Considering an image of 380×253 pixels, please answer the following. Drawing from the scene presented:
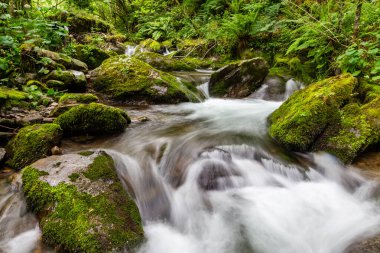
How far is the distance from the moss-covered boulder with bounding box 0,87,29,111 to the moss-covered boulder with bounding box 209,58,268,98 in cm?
452

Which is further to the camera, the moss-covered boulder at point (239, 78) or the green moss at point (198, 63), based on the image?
the green moss at point (198, 63)

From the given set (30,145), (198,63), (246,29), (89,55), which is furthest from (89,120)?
(246,29)

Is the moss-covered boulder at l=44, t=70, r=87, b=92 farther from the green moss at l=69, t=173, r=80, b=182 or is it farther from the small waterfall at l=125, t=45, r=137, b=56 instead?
the small waterfall at l=125, t=45, r=137, b=56

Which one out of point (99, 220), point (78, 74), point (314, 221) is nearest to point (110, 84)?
point (78, 74)

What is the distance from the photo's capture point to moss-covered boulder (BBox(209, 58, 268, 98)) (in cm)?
716

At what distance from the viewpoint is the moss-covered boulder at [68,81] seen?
18.7ft

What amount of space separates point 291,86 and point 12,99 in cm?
634

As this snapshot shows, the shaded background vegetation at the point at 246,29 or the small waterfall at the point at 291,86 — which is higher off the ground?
the shaded background vegetation at the point at 246,29

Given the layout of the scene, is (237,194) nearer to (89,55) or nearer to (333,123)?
(333,123)

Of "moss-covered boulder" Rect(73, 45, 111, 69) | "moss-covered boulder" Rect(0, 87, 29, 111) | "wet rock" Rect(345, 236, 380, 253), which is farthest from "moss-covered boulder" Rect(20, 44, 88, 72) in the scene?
"wet rock" Rect(345, 236, 380, 253)

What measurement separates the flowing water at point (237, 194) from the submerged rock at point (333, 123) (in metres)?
0.18

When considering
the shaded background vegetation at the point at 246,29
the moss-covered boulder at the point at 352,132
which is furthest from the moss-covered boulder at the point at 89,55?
the moss-covered boulder at the point at 352,132

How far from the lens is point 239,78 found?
727cm

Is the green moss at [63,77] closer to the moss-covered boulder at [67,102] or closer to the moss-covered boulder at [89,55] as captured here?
the moss-covered boulder at [67,102]
